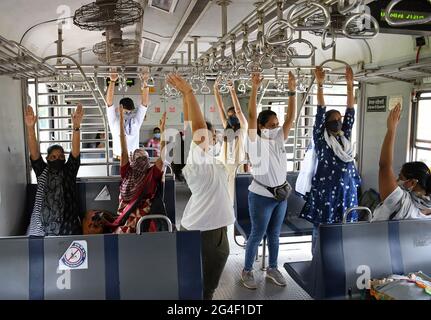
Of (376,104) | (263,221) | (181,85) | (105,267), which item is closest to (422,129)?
(376,104)

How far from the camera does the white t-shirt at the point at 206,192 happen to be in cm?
261

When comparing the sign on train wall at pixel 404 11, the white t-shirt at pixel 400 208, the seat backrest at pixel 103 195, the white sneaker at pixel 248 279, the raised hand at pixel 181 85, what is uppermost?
the sign on train wall at pixel 404 11

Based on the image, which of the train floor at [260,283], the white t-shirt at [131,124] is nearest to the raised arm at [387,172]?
the train floor at [260,283]

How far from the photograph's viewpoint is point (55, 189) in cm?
311

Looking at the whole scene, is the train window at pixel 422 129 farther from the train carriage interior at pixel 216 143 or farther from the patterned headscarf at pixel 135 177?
the patterned headscarf at pixel 135 177

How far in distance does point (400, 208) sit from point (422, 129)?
2626 mm

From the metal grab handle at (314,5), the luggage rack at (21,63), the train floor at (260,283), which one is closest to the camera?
the metal grab handle at (314,5)

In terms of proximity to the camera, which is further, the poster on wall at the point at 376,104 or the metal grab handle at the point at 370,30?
the poster on wall at the point at 376,104

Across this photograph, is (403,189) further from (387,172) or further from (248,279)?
(248,279)

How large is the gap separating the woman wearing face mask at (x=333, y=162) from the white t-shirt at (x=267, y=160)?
0.36 m

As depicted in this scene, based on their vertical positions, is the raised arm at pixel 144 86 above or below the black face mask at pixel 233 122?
above

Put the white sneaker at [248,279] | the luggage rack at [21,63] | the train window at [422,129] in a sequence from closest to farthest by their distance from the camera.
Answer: the luggage rack at [21,63] → the white sneaker at [248,279] → the train window at [422,129]

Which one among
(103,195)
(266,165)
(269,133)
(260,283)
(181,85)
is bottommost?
(260,283)

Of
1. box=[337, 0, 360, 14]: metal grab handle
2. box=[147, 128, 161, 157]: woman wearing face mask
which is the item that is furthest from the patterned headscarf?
box=[147, 128, 161, 157]: woman wearing face mask
